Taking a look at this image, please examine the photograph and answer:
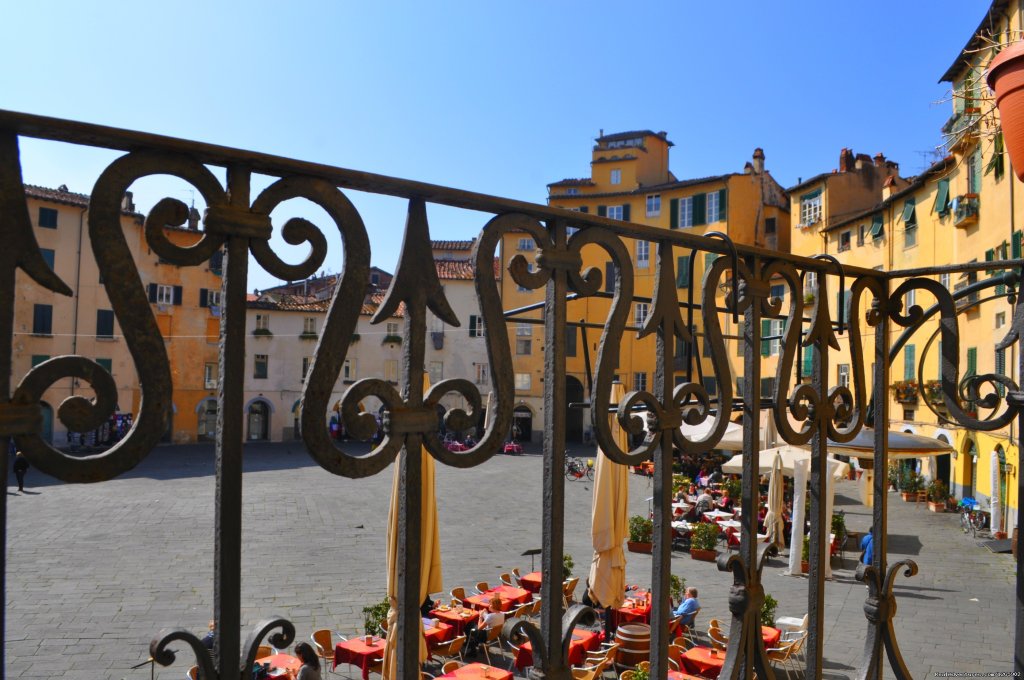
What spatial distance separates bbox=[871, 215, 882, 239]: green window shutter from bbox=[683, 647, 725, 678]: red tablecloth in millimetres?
22260

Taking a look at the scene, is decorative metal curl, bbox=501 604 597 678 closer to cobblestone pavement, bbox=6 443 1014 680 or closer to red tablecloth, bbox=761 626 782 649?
red tablecloth, bbox=761 626 782 649

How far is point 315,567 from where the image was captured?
1377 cm

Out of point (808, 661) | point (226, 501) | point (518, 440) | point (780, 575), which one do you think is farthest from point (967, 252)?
point (518, 440)

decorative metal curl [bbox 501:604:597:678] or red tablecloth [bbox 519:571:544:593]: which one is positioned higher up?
decorative metal curl [bbox 501:604:597:678]

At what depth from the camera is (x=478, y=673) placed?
775 cm

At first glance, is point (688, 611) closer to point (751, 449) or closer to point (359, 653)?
point (359, 653)

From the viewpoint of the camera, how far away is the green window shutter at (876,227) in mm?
26938

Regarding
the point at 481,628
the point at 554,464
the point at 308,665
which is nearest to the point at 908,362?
the point at 481,628

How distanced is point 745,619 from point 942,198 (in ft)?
77.4

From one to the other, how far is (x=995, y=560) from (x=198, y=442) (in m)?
34.3

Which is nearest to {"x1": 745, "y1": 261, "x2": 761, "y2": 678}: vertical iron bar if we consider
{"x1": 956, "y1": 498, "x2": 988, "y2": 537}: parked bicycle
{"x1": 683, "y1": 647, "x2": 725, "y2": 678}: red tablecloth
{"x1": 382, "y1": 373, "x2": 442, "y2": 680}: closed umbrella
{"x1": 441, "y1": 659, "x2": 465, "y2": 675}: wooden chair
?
{"x1": 382, "y1": 373, "x2": 442, "y2": 680}: closed umbrella

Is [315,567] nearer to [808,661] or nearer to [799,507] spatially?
[799,507]

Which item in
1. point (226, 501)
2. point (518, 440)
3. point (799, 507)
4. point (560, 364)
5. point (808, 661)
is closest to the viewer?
point (226, 501)

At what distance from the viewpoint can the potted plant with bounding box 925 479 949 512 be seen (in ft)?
69.1
